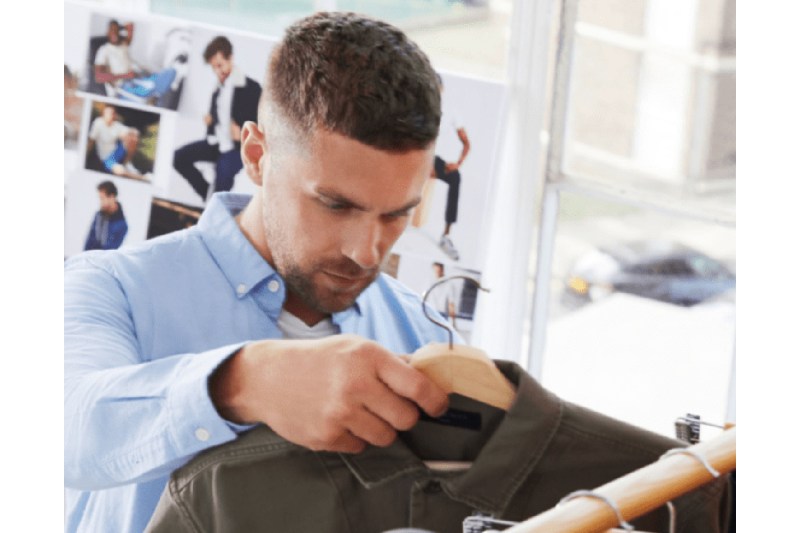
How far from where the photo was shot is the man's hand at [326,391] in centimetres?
113

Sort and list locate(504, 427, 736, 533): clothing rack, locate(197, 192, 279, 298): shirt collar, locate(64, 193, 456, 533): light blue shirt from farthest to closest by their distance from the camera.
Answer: locate(197, 192, 279, 298): shirt collar → locate(64, 193, 456, 533): light blue shirt → locate(504, 427, 736, 533): clothing rack

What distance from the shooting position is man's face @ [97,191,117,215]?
310 centimetres

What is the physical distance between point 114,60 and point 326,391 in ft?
7.15

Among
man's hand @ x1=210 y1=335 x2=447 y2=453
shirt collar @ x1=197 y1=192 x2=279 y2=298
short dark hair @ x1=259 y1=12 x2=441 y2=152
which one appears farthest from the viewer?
shirt collar @ x1=197 y1=192 x2=279 y2=298

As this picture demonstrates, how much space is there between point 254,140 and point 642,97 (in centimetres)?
171

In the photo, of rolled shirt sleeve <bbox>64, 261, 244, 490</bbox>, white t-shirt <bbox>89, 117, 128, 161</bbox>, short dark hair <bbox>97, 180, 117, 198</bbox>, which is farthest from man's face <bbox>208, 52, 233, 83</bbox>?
rolled shirt sleeve <bbox>64, 261, 244, 490</bbox>

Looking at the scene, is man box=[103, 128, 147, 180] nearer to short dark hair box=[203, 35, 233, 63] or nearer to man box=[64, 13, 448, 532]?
short dark hair box=[203, 35, 233, 63]

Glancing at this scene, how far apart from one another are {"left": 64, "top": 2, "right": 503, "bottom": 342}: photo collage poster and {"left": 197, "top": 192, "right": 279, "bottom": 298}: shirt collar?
133cm

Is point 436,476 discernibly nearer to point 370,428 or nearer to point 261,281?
point 370,428

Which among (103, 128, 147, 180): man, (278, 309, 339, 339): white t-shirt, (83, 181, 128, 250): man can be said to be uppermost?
(278, 309, 339, 339): white t-shirt

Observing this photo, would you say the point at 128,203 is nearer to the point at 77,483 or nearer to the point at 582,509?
the point at 77,483

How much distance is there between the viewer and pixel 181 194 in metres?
3.07

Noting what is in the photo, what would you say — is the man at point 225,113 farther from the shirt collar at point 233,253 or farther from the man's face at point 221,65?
the shirt collar at point 233,253

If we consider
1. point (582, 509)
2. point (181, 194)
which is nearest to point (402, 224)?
point (582, 509)
